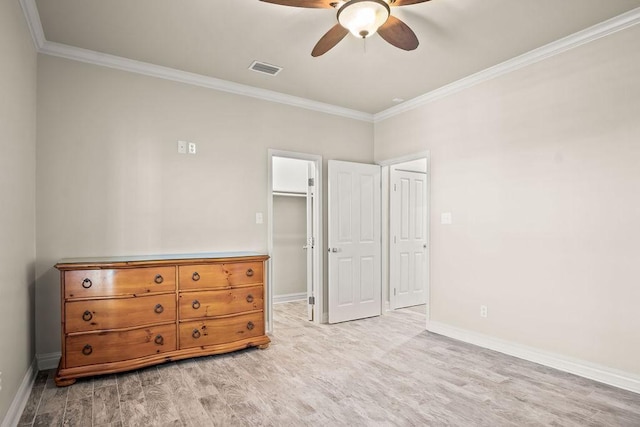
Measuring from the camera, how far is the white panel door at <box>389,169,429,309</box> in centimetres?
543

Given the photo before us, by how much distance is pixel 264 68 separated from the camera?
12.3ft

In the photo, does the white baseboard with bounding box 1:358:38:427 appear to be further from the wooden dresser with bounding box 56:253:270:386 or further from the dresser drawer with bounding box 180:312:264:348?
the dresser drawer with bounding box 180:312:264:348

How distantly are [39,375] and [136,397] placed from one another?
40.6 inches

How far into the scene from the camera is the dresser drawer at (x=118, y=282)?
2.89 meters

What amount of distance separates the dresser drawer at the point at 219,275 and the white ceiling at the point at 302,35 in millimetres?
1964

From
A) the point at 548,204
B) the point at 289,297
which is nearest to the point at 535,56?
the point at 548,204

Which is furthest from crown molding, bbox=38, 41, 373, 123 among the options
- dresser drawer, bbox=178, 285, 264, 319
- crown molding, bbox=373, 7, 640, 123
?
dresser drawer, bbox=178, 285, 264, 319

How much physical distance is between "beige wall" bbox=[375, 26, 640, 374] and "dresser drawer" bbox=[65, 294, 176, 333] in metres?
2.92

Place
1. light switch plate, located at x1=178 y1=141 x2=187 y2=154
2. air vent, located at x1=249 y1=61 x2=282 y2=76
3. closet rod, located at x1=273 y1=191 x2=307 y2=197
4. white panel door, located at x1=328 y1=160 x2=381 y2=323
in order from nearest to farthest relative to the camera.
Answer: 1. air vent, located at x1=249 y1=61 x2=282 y2=76
2. light switch plate, located at x1=178 y1=141 x2=187 y2=154
3. white panel door, located at x1=328 y1=160 x2=381 y2=323
4. closet rod, located at x1=273 y1=191 x2=307 y2=197

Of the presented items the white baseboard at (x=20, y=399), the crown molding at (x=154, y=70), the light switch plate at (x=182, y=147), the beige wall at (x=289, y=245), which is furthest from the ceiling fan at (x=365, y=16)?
the beige wall at (x=289, y=245)

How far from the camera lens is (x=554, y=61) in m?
3.31

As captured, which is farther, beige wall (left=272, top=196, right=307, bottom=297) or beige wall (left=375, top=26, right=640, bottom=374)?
beige wall (left=272, top=196, right=307, bottom=297)

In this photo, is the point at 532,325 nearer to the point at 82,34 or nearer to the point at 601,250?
the point at 601,250

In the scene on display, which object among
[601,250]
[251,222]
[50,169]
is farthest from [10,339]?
[601,250]
